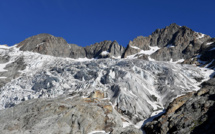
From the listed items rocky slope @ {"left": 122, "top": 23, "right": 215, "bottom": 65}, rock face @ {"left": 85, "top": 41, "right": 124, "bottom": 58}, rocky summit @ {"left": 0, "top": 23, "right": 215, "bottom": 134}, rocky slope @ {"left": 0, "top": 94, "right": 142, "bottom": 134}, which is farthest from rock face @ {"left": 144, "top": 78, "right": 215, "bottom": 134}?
rock face @ {"left": 85, "top": 41, "right": 124, "bottom": 58}

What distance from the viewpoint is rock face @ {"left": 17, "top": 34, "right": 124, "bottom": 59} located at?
6308 inches

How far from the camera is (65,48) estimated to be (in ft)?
589

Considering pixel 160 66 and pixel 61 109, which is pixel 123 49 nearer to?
pixel 160 66

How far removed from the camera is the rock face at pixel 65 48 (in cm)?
16023

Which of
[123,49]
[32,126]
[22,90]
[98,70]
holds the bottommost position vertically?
[32,126]

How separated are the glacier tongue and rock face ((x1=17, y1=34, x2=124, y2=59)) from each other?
81925mm

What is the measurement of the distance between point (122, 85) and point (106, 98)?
9124 mm

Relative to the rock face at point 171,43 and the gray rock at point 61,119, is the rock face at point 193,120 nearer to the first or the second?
the gray rock at point 61,119

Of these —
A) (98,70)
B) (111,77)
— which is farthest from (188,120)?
(98,70)

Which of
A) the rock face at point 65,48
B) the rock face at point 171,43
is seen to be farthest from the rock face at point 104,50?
the rock face at point 171,43

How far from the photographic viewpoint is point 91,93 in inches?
2064

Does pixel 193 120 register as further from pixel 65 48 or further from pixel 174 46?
pixel 65 48

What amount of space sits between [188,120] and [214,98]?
6.12 m

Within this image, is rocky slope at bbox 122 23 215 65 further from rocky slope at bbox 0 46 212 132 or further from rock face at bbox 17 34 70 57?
rock face at bbox 17 34 70 57
